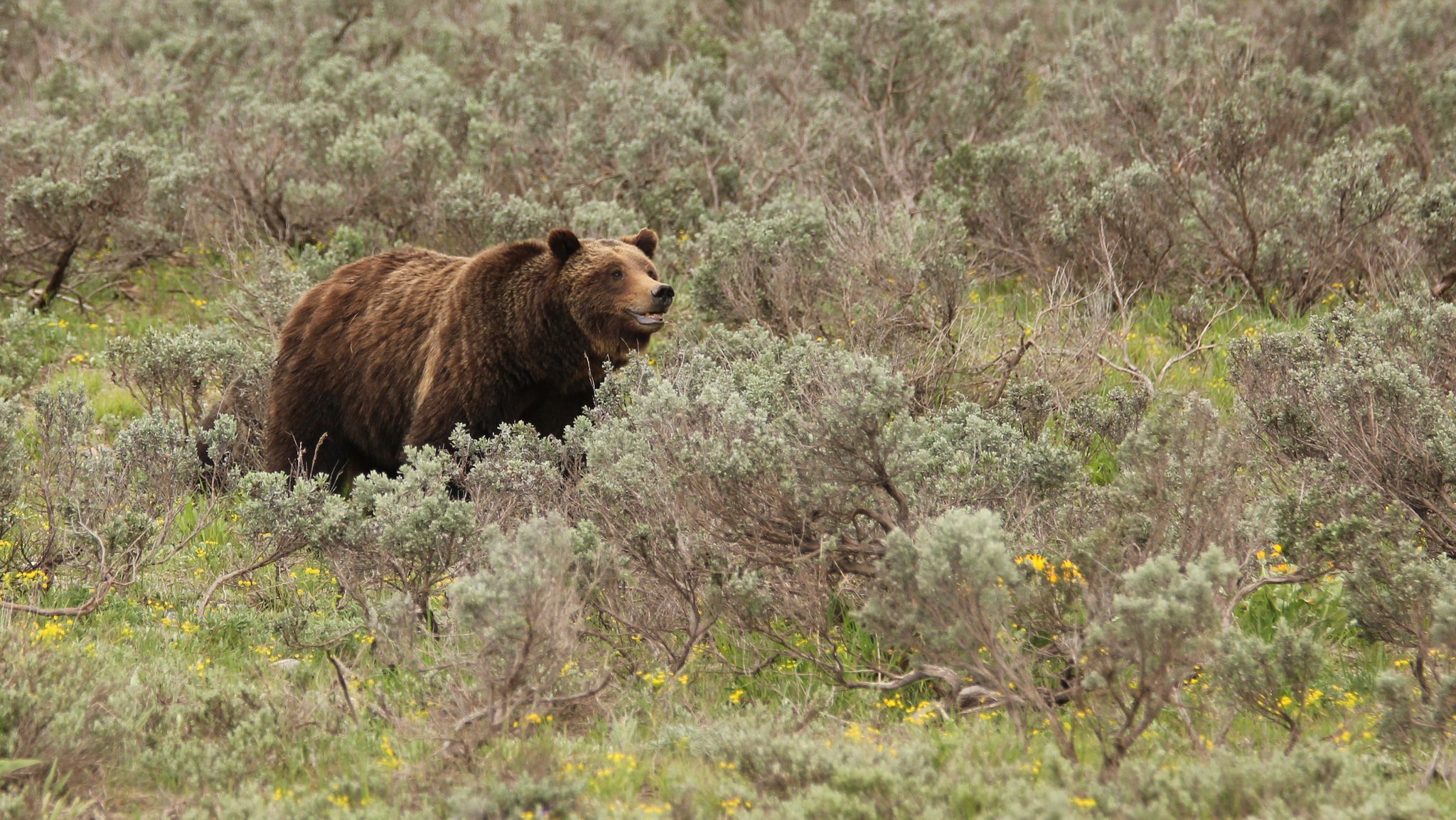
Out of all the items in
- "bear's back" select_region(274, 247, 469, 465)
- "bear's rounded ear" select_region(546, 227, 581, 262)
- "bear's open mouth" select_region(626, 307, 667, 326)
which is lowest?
"bear's back" select_region(274, 247, 469, 465)

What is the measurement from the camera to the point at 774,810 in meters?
4.22

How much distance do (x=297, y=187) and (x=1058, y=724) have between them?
27.0ft

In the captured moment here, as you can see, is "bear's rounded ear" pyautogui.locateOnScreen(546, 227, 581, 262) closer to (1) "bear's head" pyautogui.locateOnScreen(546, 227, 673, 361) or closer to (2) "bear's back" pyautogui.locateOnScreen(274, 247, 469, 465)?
(1) "bear's head" pyautogui.locateOnScreen(546, 227, 673, 361)

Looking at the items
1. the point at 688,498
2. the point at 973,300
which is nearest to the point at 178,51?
the point at 973,300

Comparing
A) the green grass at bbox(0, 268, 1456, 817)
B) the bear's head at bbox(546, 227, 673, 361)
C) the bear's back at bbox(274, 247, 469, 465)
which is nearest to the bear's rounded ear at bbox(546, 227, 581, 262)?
the bear's head at bbox(546, 227, 673, 361)

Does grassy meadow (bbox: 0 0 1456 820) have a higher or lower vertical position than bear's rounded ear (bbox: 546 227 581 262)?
lower

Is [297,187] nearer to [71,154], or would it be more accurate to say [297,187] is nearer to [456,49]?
[71,154]

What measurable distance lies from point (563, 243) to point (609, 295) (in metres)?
0.38

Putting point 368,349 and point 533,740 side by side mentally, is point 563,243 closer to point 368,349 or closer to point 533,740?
point 368,349

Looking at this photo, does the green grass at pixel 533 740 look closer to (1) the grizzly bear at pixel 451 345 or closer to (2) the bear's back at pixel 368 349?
Answer: (1) the grizzly bear at pixel 451 345

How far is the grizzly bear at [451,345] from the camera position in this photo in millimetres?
7289

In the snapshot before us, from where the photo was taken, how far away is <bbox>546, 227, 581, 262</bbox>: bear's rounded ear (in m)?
7.49

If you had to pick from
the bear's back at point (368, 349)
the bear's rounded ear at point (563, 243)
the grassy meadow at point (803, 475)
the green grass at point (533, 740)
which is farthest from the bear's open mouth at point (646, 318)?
the green grass at point (533, 740)

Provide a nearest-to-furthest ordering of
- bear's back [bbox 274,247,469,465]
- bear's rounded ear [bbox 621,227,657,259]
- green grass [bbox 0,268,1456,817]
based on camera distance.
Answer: green grass [bbox 0,268,1456,817]
bear's back [bbox 274,247,469,465]
bear's rounded ear [bbox 621,227,657,259]
